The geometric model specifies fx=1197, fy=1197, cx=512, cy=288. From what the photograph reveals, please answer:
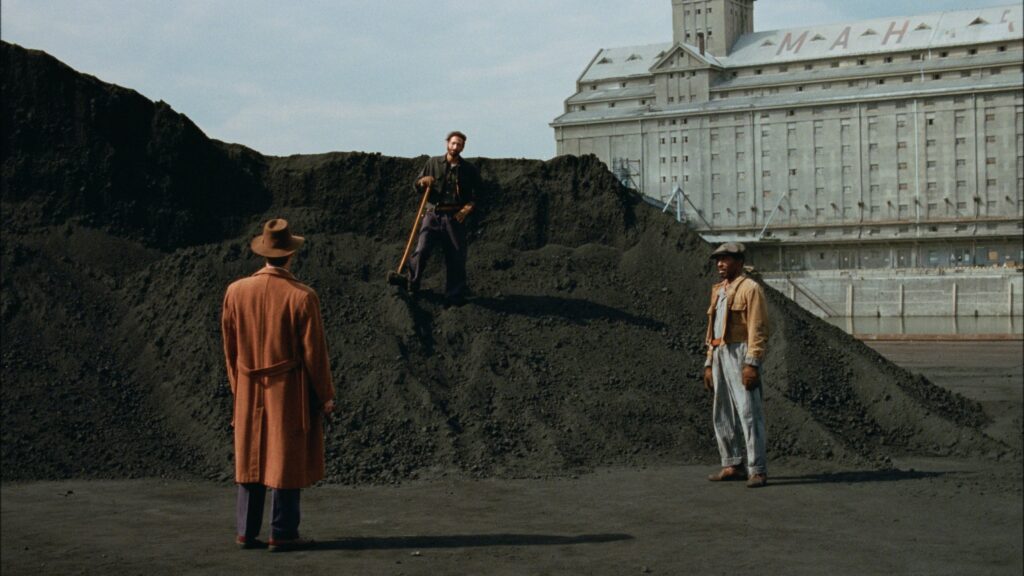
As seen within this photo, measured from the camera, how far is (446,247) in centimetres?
1342

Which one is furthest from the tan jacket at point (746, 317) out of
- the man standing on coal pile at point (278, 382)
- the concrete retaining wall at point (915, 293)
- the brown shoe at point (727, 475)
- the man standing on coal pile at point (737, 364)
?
the concrete retaining wall at point (915, 293)

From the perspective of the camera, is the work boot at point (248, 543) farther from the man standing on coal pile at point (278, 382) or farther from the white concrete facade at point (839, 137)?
the white concrete facade at point (839, 137)

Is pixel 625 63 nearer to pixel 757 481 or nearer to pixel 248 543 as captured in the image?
pixel 757 481

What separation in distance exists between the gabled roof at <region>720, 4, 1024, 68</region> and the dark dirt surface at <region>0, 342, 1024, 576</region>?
86.7 m

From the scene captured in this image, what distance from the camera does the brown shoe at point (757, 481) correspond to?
9.74m

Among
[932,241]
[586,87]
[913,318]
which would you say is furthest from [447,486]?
[586,87]

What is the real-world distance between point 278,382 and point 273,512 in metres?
0.80

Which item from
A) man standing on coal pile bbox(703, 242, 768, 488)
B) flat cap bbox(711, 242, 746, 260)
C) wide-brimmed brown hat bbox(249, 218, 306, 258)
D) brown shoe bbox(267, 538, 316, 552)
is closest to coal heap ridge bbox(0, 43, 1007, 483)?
man standing on coal pile bbox(703, 242, 768, 488)

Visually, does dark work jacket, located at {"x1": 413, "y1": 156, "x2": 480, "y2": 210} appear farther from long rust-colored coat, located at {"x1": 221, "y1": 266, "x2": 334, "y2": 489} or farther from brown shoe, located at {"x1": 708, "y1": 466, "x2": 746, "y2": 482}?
long rust-colored coat, located at {"x1": 221, "y1": 266, "x2": 334, "y2": 489}

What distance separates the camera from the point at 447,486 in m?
10.1

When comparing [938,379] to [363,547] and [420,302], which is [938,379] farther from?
[363,547]

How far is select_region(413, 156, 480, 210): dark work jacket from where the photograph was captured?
43.1 feet

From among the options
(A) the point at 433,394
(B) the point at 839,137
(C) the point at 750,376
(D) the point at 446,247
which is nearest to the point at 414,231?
(D) the point at 446,247

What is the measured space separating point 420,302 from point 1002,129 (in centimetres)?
8069
